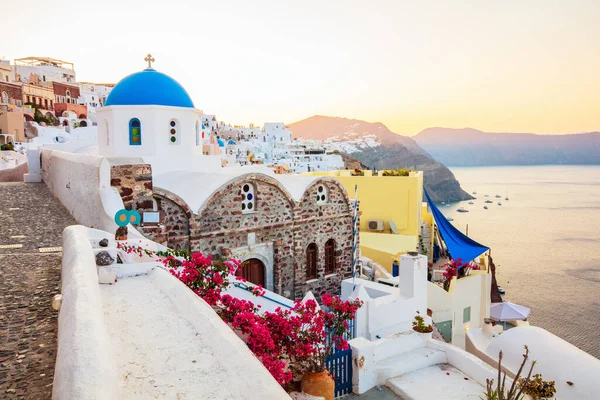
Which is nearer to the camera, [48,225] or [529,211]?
[48,225]

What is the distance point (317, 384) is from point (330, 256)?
830 centimetres

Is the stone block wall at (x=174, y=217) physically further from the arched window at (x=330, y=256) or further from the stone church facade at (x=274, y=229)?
the arched window at (x=330, y=256)

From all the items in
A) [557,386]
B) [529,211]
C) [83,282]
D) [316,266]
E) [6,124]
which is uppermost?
[6,124]

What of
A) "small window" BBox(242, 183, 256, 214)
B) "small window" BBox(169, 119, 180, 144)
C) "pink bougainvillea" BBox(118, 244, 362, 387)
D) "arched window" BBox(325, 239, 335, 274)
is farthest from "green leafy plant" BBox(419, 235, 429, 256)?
"pink bougainvillea" BBox(118, 244, 362, 387)

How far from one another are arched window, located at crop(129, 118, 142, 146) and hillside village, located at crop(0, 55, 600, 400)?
1.4 inches

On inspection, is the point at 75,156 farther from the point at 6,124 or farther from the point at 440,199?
the point at 440,199

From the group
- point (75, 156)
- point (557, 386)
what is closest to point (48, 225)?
point (75, 156)

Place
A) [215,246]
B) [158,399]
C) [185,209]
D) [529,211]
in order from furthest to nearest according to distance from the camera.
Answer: [529,211] < [215,246] < [185,209] < [158,399]

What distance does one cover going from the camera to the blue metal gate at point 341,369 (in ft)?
21.0

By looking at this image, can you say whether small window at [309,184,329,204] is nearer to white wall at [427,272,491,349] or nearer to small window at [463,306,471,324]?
white wall at [427,272,491,349]

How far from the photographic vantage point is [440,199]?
92938 millimetres

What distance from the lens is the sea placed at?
967 inches

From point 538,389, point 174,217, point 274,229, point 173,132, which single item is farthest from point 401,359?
point 173,132

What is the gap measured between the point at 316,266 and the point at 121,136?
6.46 meters
